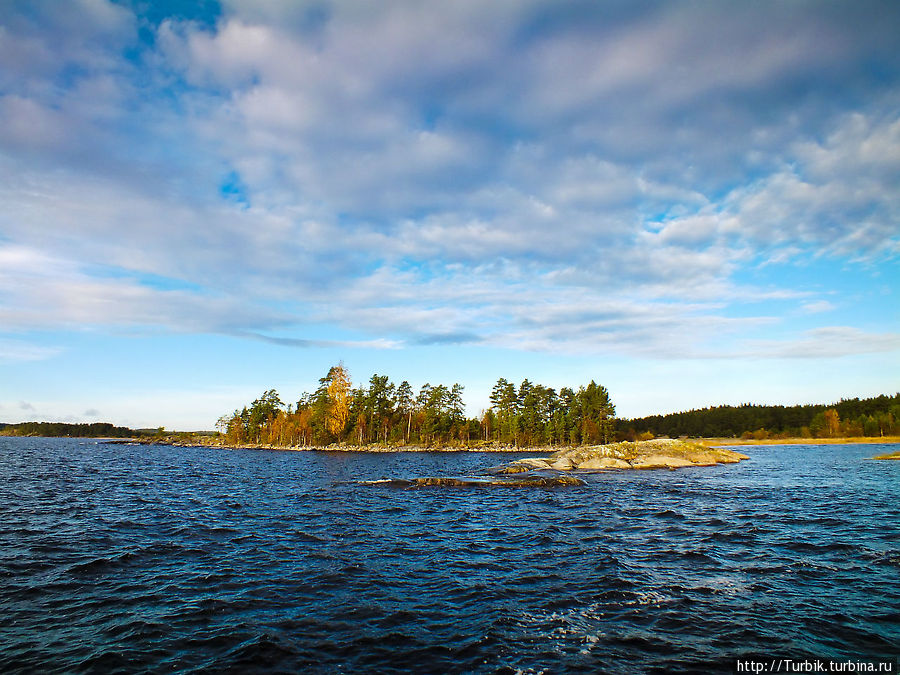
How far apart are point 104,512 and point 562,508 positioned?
32.4m

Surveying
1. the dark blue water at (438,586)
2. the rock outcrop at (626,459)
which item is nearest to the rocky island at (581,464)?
the rock outcrop at (626,459)

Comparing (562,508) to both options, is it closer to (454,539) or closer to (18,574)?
(454,539)

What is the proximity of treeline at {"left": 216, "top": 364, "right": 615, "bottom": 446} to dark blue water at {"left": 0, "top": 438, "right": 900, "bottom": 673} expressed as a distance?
109709 mm

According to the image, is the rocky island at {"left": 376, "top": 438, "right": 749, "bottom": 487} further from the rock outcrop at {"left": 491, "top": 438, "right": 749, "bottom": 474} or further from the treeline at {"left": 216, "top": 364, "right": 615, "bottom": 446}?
the treeline at {"left": 216, "top": 364, "right": 615, "bottom": 446}

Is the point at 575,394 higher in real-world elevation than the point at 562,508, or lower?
higher

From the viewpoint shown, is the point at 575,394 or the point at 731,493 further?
the point at 575,394

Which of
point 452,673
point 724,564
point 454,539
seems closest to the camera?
point 452,673

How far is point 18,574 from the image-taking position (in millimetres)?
16688

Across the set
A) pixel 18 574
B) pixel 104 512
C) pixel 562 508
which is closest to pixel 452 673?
pixel 18 574

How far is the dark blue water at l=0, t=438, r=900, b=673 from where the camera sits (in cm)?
1117

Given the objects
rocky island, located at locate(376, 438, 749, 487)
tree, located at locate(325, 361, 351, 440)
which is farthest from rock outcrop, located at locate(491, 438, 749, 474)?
tree, located at locate(325, 361, 351, 440)

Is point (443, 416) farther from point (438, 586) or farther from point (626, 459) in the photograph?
point (438, 586)

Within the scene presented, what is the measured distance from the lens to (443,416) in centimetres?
14775

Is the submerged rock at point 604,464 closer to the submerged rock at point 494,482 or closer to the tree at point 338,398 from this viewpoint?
the submerged rock at point 494,482
